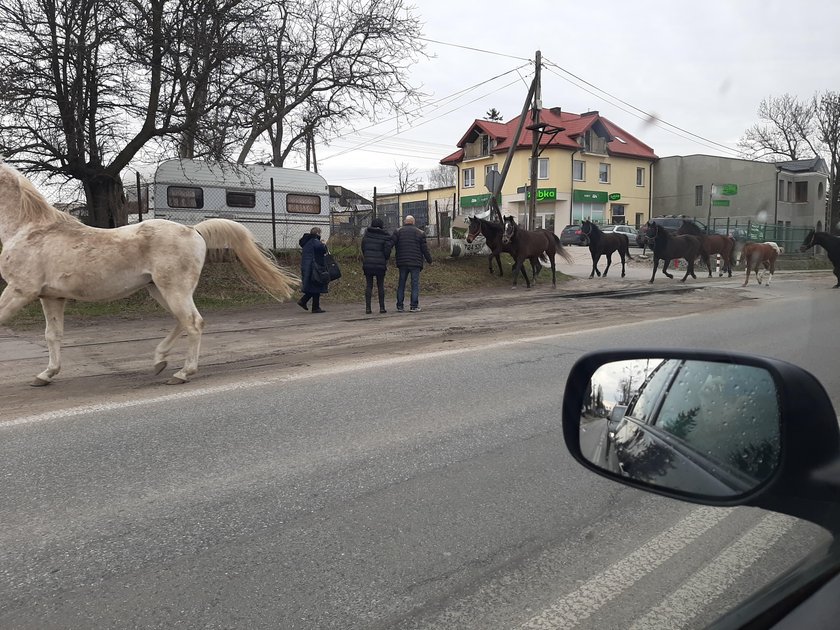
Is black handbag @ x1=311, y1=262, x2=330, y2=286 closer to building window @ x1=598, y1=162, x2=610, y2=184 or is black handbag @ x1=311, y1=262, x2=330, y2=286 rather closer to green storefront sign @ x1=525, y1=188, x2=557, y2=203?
green storefront sign @ x1=525, y1=188, x2=557, y2=203

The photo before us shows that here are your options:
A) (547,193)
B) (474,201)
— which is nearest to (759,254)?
(547,193)

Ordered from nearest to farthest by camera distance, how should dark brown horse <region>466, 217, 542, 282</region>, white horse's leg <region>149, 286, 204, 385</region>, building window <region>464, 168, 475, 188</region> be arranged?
white horse's leg <region>149, 286, 204, 385</region> → dark brown horse <region>466, 217, 542, 282</region> → building window <region>464, 168, 475, 188</region>

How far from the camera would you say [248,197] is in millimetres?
20047

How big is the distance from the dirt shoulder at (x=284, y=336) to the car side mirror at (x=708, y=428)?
5.07 metres

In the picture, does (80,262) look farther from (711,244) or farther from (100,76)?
(711,244)

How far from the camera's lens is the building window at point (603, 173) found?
49.2 m

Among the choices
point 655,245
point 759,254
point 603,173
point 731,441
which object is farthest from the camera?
point 603,173

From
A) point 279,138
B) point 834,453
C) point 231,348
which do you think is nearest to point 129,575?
point 834,453

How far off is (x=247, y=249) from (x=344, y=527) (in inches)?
199

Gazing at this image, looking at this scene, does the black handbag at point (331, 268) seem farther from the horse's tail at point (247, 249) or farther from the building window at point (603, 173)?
the building window at point (603, 173)

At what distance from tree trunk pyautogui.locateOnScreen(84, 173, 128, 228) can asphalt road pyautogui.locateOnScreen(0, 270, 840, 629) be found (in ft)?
36.0

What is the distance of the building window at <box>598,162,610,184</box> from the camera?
4925 cm

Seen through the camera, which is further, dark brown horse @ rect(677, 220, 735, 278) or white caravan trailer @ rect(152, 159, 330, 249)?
dark brown horse @ rect(677, 220, 735, 278)

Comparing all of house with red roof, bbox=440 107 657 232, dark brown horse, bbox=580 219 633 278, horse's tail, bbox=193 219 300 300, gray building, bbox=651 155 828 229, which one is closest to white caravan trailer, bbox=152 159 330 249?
dark brown horse, bbox=580 219 633 278
